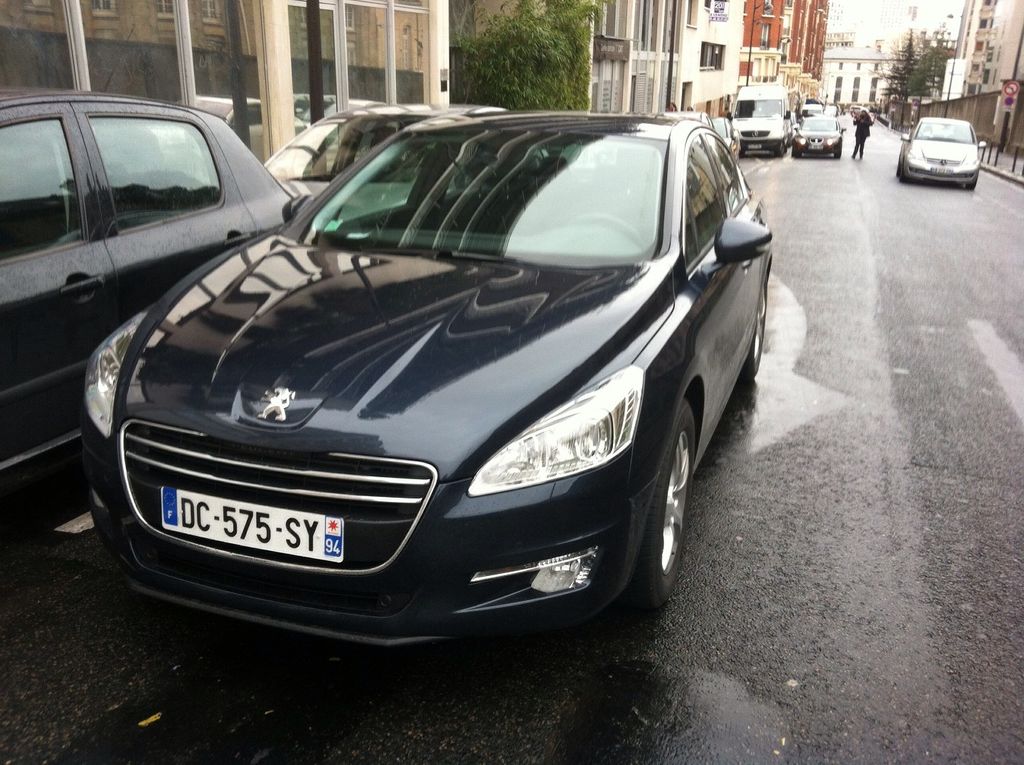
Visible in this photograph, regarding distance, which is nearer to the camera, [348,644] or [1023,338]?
[348,644]

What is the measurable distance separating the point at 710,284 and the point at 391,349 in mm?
1505

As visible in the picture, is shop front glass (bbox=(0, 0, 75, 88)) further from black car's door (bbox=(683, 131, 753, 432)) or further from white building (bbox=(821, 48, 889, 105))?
white building (bbox=(821, 48, 889, 105))

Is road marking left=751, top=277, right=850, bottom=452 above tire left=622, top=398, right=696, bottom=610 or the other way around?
the other way around

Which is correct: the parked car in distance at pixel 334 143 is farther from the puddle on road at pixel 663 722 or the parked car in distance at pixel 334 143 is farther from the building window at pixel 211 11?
the puddle on road at pixel 663 722

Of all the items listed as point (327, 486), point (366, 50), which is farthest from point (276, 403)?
point (366, 50)

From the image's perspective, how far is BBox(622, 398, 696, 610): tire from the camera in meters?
2.87

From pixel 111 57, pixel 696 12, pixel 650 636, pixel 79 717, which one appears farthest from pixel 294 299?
pixel 696 12

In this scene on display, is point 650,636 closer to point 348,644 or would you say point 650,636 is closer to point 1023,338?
point 348,644

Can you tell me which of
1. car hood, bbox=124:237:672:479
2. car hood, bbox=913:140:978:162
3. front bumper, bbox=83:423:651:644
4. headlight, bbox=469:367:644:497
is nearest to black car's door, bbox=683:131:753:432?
car hood, bbox=124:237:672:479

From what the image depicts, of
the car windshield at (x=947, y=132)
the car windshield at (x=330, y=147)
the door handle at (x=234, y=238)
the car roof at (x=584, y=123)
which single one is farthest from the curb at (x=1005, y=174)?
the door handle at (x=234, y=238)

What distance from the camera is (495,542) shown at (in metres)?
2.42

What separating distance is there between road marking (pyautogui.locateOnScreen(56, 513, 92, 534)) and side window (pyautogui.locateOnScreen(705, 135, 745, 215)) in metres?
3.18

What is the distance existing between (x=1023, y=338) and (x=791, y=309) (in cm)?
176

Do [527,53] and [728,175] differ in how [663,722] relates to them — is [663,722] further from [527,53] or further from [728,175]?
[527,53]
